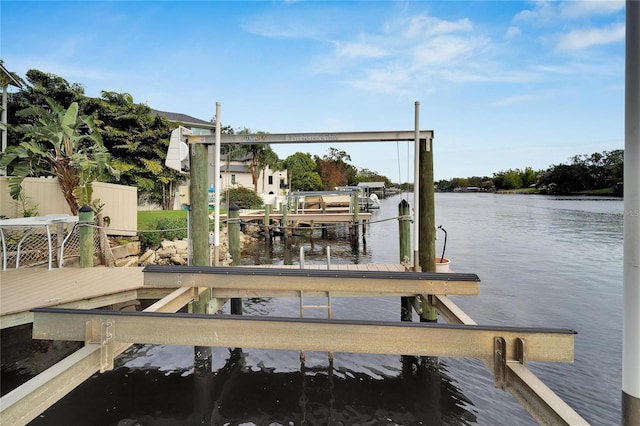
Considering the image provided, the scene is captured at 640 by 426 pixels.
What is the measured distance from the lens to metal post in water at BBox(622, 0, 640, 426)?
193cm

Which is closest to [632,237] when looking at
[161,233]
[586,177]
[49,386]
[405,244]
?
[49,386]

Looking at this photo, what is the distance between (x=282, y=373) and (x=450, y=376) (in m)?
2.58

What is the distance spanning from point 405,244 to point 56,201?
10.2m

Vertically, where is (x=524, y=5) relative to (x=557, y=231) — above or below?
above

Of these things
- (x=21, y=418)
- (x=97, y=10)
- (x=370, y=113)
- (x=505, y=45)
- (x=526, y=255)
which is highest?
(x=97, y=10)

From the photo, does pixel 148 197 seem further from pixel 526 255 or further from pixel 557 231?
pixel 557 231

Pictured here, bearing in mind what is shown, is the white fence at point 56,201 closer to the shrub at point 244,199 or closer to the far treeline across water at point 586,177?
the shrub at point 244,199

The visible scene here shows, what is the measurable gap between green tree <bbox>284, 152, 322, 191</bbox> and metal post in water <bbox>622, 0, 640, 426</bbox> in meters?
54.4

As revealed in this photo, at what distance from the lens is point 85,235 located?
7.21 meters

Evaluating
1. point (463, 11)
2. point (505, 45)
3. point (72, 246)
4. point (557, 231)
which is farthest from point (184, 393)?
point (557, 231)

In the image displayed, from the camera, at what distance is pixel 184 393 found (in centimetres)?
488

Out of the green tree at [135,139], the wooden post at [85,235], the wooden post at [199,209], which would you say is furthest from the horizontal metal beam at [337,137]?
the green tree at [135,139]

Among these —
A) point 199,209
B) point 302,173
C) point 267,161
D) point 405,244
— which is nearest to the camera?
point 199,209

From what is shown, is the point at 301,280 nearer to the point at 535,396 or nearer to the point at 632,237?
the point at 535,396
